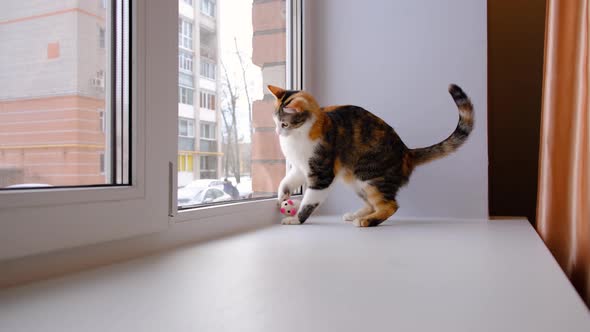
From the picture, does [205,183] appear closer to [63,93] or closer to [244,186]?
[244,186]

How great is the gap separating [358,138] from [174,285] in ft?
2.55

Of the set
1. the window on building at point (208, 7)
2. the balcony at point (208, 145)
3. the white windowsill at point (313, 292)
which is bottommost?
the white windowsill at point (313, 292)

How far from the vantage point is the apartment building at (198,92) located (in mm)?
1018

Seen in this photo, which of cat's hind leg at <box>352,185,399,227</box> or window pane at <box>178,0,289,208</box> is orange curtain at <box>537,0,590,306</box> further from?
window pane at <box>178,0,289,208</box>

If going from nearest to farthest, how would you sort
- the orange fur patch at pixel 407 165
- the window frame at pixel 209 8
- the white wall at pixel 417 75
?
the window frame at pixel 209 8 < the orange fur patch at pixel 407 165 < the white wall at pixel 417 75

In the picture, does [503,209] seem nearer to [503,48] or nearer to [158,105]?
[503,48]

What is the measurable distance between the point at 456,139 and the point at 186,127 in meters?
0.80

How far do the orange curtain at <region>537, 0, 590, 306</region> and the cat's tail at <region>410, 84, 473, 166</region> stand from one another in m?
0.21

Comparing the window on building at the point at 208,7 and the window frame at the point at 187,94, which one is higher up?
the window on building at the point at 208,7

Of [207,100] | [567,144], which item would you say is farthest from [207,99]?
[567,144]

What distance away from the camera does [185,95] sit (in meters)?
1.03

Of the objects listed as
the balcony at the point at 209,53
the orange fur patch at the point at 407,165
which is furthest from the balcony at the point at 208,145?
the orange fur patch at the point at 407,165

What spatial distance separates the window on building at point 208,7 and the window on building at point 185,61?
127mm

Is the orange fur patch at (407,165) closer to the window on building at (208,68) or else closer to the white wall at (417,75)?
the white wall at (417,75)
